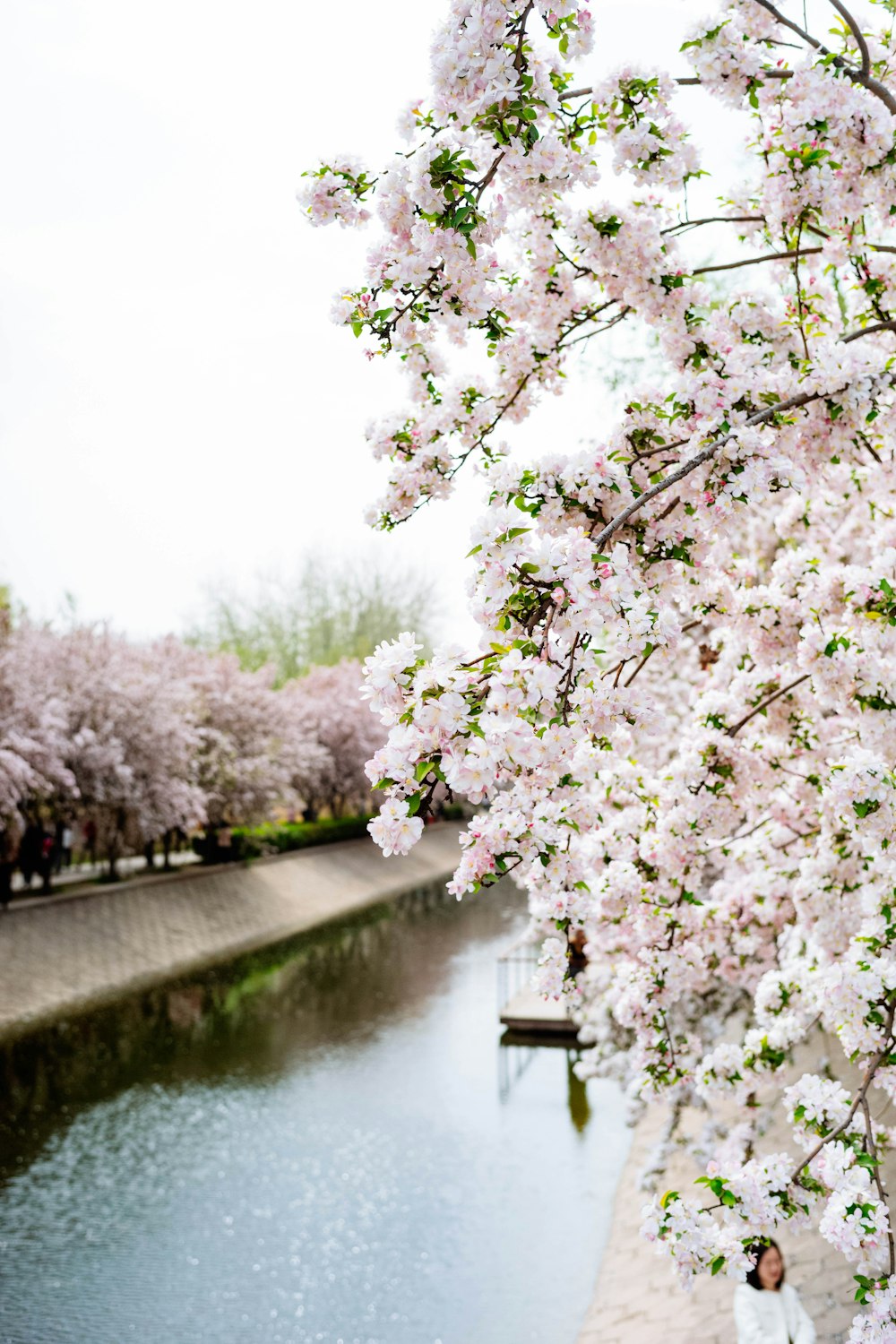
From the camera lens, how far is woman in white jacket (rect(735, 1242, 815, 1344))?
5.30 meters

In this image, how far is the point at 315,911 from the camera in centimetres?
2972

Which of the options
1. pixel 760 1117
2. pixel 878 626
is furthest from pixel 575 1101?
pixel 878 626

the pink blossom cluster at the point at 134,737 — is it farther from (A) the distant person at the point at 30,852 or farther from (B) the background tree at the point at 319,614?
(B) the background tree at the point at 319,614

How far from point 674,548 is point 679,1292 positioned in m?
6.49

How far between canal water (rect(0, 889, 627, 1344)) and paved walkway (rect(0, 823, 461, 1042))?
9.88 feet

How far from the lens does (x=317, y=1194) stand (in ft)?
36.3

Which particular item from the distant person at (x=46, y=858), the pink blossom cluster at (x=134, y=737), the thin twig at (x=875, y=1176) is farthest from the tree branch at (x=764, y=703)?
the distant person at (x=46, y=858)

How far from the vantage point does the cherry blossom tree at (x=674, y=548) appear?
9.84ft

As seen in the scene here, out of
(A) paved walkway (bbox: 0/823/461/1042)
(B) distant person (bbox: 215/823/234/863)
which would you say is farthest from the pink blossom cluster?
(A) paved walkway (bbox: 0/823/461/1042)

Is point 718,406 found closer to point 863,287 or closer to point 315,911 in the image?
point 863,287

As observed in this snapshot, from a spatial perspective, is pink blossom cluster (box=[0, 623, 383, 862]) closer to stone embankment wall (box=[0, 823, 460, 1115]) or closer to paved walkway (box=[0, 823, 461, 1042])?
paved walkway (box=[0, 823, 461, 1042])

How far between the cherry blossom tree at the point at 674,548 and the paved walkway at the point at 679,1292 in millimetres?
1194

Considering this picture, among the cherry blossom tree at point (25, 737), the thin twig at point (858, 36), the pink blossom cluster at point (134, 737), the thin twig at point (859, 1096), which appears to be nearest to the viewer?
the thin twig at point (859, 1096)

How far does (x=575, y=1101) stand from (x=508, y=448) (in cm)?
1082
